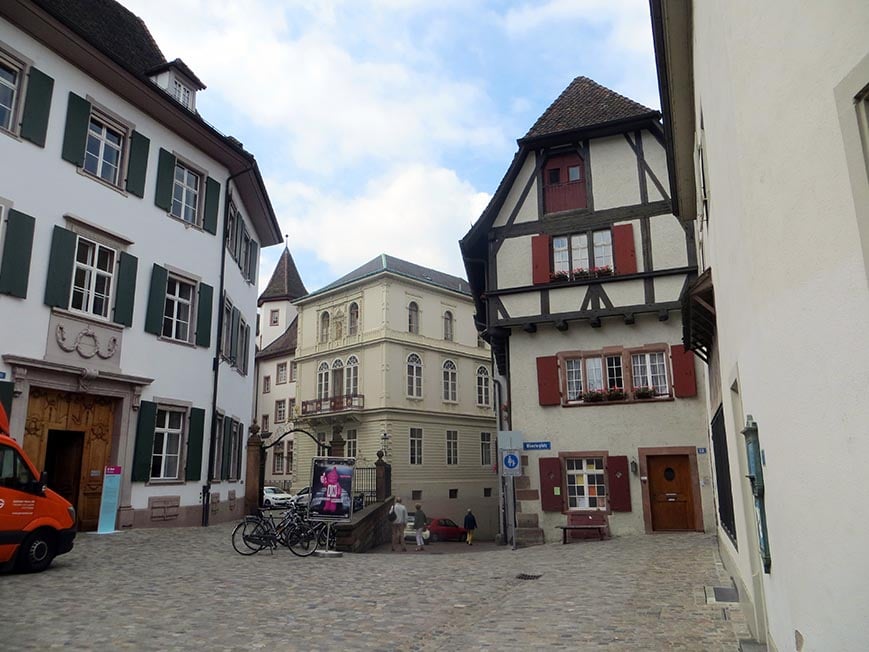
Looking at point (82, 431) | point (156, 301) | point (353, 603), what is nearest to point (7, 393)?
point (82, 431)

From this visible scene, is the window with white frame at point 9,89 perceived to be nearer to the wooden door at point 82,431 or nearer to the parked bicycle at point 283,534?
the wooden door at point 82,431

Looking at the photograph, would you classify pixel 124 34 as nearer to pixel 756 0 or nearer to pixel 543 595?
pixel 543 595

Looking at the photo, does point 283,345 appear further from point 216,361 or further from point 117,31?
point 117,31

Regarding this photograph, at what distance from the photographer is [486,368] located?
4547 centimetres

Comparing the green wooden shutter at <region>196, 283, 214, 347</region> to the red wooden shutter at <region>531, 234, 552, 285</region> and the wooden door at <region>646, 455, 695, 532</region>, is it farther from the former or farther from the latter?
the wooden door at <region>646, 455, 695, 532</region>

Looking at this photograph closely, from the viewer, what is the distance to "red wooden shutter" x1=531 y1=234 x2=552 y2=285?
20.4m

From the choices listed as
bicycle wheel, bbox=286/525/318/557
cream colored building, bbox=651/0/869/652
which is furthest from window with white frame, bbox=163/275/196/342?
cream colored building, bbox=651/0/869/652

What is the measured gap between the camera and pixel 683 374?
1892 cm

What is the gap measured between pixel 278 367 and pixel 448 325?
1739 centimetres

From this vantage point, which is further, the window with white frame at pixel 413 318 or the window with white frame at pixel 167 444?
the window with white frame at pixel 413 318

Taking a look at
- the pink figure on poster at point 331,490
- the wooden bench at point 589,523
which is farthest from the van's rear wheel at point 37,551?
the wooden bench at point 589,523

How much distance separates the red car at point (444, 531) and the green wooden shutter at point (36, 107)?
69.9 feet

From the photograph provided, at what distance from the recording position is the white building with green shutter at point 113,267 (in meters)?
14.0

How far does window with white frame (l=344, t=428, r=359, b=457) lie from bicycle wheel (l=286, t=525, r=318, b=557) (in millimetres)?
26051
